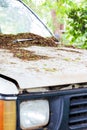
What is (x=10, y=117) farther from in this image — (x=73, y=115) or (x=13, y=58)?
(x=13, y=58)

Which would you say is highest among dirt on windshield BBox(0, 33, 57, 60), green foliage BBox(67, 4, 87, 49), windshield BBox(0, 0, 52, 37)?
green foliage BBox(67, 4, 87, 49)

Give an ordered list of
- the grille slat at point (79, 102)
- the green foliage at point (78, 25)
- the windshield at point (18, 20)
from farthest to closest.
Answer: the green foliage at point (78, 25) → the windshield at point (18, 20) → the grille slat at point (79, 102)

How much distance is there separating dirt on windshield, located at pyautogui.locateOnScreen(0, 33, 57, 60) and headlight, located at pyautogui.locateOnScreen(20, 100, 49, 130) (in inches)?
26.2

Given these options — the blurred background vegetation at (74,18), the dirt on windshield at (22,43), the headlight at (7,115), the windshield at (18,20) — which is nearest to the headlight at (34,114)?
the headlight at (7,115)

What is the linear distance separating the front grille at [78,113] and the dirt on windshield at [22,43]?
0.59 metres

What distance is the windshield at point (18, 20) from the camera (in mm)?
3706

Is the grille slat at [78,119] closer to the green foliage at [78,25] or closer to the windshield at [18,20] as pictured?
the windshield at [18,20]

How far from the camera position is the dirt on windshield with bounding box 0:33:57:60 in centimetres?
267

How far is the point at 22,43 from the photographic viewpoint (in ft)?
10.7

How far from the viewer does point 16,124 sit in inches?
72.6

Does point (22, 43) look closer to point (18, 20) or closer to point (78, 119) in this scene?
point (18, 20)

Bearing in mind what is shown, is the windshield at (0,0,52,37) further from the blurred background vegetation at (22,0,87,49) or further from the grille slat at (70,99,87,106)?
the blurred background vegetation at (22,0,87,49)

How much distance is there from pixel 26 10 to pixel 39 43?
2.71ft

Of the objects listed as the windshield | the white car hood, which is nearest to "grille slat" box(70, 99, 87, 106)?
the white car hood
